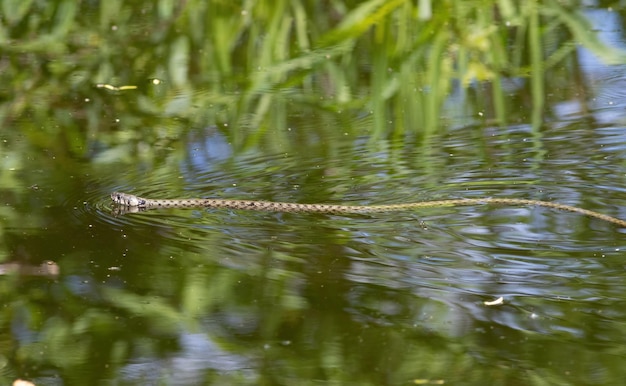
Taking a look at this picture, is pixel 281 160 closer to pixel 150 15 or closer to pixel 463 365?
pixel 463 365

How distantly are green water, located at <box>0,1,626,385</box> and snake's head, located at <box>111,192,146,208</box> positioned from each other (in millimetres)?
130

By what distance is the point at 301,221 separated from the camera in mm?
7242

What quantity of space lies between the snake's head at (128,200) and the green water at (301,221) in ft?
0.43

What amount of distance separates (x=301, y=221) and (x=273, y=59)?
11.8ft

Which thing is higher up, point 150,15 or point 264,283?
point 150,15

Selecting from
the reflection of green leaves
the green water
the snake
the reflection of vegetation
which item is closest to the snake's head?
the snake

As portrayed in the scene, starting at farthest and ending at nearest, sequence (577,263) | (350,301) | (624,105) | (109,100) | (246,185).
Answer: (109,100) < (624,105) < (246,185) < (577,263) < (350,301)

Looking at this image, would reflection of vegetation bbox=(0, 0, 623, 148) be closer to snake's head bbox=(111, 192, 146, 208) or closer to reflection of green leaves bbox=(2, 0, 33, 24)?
reflection of green leaves bbox=(2, 0, 33, 24)

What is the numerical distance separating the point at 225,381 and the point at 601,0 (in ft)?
29.2

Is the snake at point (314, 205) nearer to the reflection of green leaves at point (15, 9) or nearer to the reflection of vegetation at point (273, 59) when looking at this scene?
the reflection of vegetation at point (273, 59)

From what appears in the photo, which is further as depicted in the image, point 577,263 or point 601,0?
point 601,0

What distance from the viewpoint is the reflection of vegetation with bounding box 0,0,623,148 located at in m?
9.48

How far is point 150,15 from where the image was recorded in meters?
12.7

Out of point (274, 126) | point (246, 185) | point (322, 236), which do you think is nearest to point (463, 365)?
point (322, 236)
